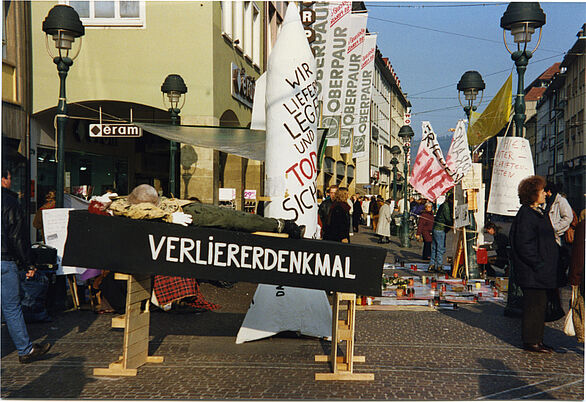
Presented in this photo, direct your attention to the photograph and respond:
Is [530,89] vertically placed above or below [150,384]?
above

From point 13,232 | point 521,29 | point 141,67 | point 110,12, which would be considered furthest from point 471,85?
point 13,232

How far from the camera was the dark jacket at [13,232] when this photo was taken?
6.14 metres

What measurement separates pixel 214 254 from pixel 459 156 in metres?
8.99

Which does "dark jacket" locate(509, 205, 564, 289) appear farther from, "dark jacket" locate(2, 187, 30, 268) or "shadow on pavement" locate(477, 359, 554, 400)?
"dark jacket" locate(2, 187, 30, 268)

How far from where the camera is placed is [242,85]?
20.3 meters

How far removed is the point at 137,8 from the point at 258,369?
13310 millimetres

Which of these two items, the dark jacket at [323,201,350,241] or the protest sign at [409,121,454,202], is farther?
the protest sign at [409,121,454,202]

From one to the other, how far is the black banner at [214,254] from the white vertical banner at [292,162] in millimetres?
1876

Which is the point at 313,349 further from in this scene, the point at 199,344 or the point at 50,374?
the point at 50,374

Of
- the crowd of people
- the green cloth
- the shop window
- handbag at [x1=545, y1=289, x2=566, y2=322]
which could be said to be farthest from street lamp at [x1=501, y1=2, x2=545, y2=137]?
the shop window

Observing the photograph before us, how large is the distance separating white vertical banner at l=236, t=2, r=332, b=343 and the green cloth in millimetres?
1886

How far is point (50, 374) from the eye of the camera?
5852 millimetres

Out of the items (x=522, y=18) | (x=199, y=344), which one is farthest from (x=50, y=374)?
(x=522, y=18)

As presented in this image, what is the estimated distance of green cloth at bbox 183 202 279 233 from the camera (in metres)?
5.71
